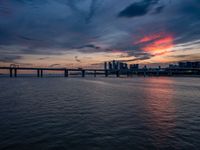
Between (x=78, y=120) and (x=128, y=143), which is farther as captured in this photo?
(x=78, y=120)

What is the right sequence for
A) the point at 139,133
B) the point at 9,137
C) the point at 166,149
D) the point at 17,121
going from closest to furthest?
the point at 166,149 < the point at 9,137 < the point at 139,133 < the point at 17,121

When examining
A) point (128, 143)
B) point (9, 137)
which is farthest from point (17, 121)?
point (128, 143)

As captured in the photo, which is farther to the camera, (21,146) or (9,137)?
(9,137)

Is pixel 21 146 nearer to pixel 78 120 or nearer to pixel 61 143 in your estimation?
pixel 61 143

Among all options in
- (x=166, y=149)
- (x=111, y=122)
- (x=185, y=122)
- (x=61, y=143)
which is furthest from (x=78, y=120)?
(x=185, y=122)

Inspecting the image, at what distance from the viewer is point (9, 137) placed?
9.37m

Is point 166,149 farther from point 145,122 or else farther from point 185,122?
point 185,122

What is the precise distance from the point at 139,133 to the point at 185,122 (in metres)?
5.06

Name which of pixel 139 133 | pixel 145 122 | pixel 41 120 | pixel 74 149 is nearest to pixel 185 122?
pixel 145 122

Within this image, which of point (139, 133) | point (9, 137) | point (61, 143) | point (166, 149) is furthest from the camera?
point (139, 133)

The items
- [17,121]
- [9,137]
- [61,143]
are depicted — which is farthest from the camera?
[17,121]

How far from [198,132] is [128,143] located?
5196mm

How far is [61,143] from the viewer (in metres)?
8.70

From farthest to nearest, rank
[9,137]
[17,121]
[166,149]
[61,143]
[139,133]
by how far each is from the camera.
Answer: [17,121], [139,133], [9,137], [61,143], [166,149]
